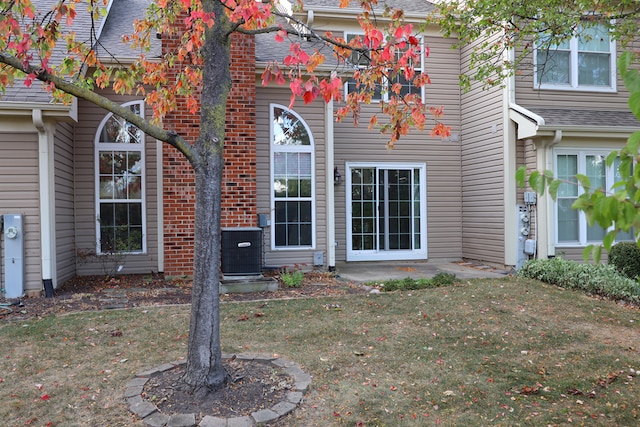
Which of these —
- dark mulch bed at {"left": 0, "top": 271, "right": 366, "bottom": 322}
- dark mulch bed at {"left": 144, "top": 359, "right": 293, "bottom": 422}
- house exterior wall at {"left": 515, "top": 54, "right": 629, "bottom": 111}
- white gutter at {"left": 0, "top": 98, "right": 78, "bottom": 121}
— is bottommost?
dark mulch bed at {"left": 144, "top": 359, "right": 293, "bottom": 422}

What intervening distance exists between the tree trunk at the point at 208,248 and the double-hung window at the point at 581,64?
818 centimetres

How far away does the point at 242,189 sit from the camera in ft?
26.7

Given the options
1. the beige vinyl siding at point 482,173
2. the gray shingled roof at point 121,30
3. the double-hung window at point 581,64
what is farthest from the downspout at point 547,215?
the gray shingled roof at point 121,30

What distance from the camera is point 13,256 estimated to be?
22.5 ft

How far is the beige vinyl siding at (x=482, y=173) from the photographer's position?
976cm

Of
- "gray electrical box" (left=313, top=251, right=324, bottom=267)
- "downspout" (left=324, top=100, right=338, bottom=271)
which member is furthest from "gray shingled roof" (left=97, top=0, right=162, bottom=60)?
"gray electrical box" (left=313, top=251, right=324, bottom=267)

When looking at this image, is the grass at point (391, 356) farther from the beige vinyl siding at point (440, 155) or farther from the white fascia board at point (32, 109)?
the beige vinyl siding at point (440, 155)

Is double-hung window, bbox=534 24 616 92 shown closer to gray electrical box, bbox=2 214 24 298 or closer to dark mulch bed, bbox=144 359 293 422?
dark mulch bed, bbox=144 359 293 422

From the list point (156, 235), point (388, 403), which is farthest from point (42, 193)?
point (388, 403)

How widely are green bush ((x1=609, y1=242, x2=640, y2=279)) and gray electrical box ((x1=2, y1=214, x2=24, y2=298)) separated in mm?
9127

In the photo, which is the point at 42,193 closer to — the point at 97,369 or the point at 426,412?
the point at 97,369

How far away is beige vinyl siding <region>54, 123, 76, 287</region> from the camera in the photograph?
7.48 meters

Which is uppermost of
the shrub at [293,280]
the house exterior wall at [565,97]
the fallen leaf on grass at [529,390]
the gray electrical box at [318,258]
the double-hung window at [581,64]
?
the double-hung window at [581,64]

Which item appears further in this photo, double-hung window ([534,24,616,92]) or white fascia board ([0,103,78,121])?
double-hung window ([534,24,616,92])
